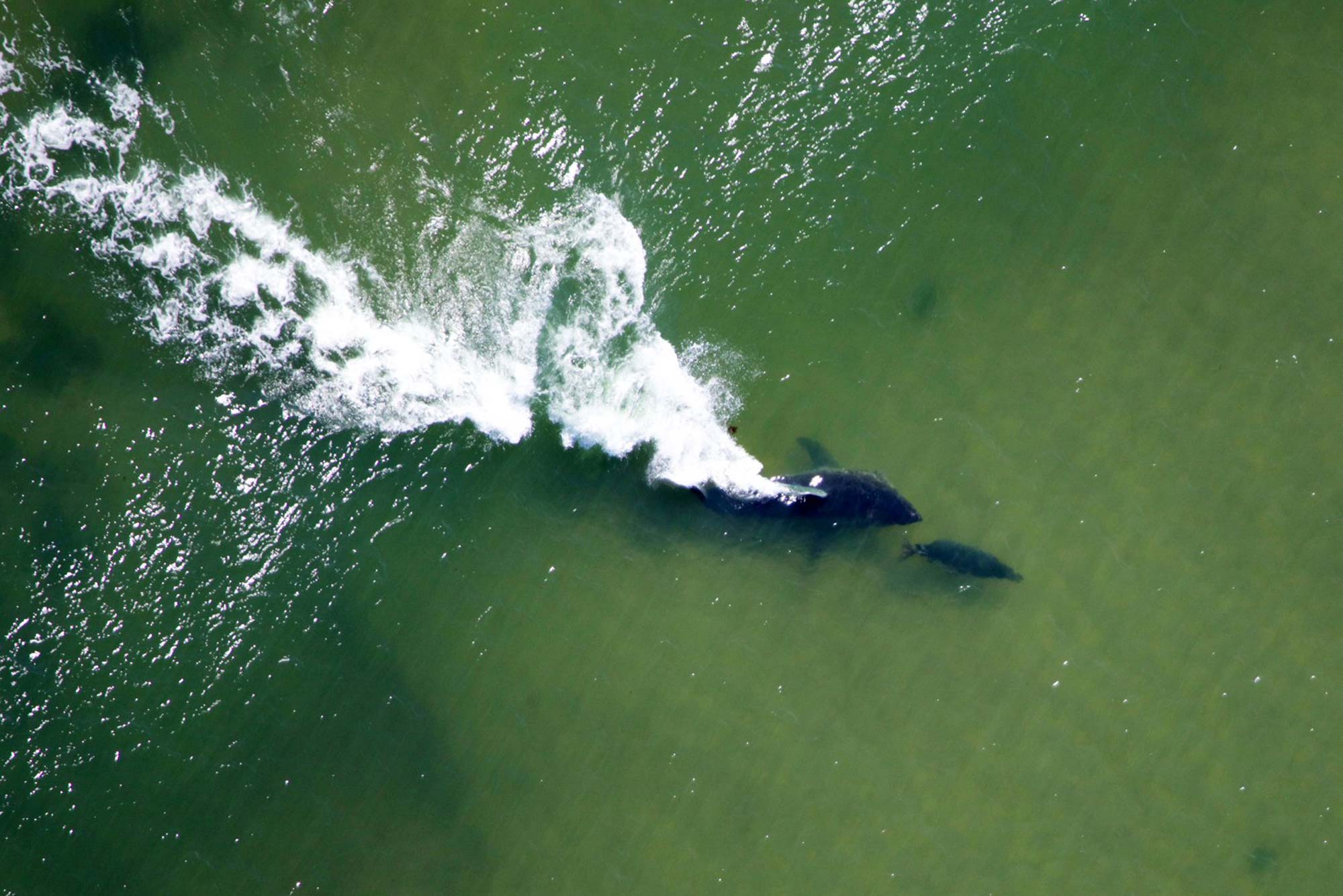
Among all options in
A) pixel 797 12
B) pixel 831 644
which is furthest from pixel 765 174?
pixel 831 644

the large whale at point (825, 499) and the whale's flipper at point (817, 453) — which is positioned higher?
the whale's flipper at point (817, 453)

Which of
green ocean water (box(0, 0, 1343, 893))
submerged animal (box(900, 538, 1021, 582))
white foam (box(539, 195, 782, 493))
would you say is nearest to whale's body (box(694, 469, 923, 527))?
white foam (box(539, 195, 782, 493))

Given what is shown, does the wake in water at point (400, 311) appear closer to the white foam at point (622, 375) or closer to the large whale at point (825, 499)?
the white foam at point (622, 375)

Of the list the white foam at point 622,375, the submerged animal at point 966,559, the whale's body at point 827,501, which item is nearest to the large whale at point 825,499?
the whale's body at point 827,501

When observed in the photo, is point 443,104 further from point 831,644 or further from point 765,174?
point 831,644

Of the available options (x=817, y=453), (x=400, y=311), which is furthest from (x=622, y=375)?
(x=400, y=311)

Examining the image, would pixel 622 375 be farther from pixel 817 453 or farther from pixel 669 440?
pixel 817 453
